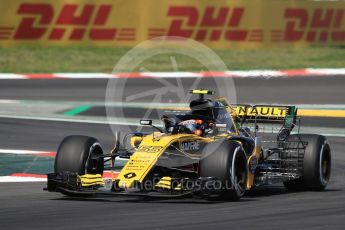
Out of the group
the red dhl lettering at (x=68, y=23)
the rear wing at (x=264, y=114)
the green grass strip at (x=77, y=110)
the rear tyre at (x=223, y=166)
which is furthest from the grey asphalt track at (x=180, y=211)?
the red dhl lettering at (x=68, y=23)

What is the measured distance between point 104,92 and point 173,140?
1401cm

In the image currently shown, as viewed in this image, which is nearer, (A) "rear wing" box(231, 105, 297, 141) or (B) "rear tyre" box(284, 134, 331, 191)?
(B) "rear tyre" box(284, 134, 331, 191)

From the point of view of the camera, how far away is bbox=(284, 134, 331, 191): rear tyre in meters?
13.3

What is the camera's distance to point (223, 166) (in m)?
11.6

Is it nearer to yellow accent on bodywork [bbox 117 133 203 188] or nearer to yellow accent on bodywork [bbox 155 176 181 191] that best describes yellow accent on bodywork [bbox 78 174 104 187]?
yellow accent on bodywork [bbox 117 133 203 188]

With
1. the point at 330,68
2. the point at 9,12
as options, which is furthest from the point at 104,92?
the point at 330,68

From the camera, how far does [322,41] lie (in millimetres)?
32875

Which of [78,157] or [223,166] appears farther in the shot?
[78,157]

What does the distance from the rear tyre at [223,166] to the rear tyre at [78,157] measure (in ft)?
4.91

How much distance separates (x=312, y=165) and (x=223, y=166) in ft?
7.00

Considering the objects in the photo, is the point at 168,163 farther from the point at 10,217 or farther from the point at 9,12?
the point at 9,12

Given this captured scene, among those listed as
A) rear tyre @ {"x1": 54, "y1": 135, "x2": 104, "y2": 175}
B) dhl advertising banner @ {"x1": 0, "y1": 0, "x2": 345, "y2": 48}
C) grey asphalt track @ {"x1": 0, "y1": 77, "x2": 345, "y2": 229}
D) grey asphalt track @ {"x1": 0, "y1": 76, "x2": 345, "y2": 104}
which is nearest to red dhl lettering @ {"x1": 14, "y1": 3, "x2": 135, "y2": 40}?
dhl advertising banner @ {"x1": 0, "y1": 0, "x2": 345, "y2": 48}

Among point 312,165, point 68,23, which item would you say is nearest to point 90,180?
point 312,165

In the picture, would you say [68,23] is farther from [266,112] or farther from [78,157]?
[78,157]
